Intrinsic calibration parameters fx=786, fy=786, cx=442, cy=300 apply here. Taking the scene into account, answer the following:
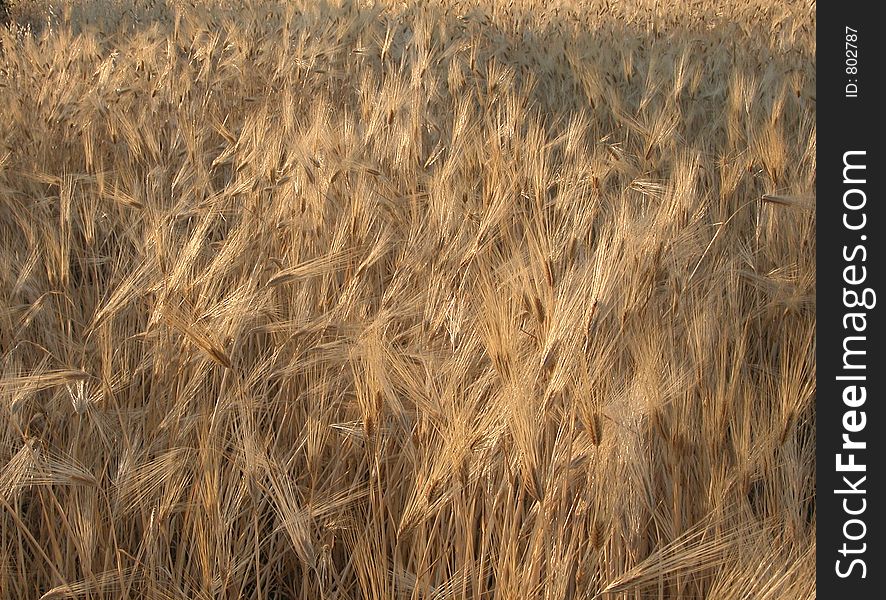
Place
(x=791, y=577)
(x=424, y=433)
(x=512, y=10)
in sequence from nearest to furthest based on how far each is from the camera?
(x=791, y=577) < (x=424, y=433) < (x=512, y=10)

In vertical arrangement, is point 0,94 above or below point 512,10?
below

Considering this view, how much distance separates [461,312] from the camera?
1.27m

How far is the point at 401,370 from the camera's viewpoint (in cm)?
106

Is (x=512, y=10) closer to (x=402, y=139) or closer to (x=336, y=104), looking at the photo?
(x=336, y=104)

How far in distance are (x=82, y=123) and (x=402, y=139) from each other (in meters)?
1.09

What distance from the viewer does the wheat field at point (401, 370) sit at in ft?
3.27

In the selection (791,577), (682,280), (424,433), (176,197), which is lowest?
(791,577)

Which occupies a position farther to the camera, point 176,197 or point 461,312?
point 176,197

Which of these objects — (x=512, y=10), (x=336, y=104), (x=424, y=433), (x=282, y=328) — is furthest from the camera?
(x=512, y=10)

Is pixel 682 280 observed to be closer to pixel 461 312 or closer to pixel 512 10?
pixel 461 312

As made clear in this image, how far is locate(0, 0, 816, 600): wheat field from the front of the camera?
1.00 metres

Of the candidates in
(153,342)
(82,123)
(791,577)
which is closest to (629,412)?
(791,577)
